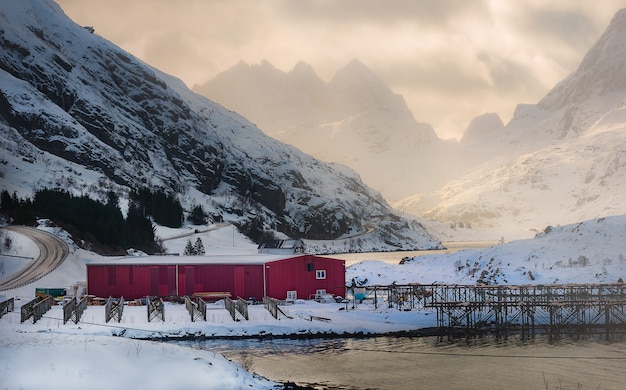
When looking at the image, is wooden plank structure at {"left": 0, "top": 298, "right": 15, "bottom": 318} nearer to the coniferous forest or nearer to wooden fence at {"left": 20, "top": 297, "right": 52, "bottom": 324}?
wooden fence at {"left": 20, "top": 297, "right": 52, "bottom": 324}

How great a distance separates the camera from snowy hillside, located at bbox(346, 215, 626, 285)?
70.6m

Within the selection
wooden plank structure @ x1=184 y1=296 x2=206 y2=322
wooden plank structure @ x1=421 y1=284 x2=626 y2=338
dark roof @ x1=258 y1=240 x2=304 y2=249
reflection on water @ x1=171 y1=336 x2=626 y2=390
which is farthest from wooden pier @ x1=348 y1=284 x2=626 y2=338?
dark roof @ x1=258 y1=240 x2=304 y2=249

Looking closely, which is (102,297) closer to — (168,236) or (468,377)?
(468,377)

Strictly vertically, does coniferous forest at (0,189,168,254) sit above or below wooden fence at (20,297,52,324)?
above

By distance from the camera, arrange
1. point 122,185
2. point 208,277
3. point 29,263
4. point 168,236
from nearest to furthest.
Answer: point 208,277
point 29,263
point 168,236
point 122,185

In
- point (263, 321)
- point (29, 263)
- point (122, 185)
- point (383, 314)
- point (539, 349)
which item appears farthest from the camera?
point (122, 185)

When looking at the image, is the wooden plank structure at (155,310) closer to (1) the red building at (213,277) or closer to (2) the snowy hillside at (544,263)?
(1) the red building at (213,277)

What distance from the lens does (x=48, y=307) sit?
57.3 metres

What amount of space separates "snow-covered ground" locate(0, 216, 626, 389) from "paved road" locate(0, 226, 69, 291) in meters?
1.20

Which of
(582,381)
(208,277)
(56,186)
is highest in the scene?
(56,186)

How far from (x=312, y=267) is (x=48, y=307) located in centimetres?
2369

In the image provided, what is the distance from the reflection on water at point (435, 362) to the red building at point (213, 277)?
46.0 feet

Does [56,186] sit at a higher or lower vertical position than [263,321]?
higher

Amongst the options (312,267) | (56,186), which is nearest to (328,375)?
(312,267)
